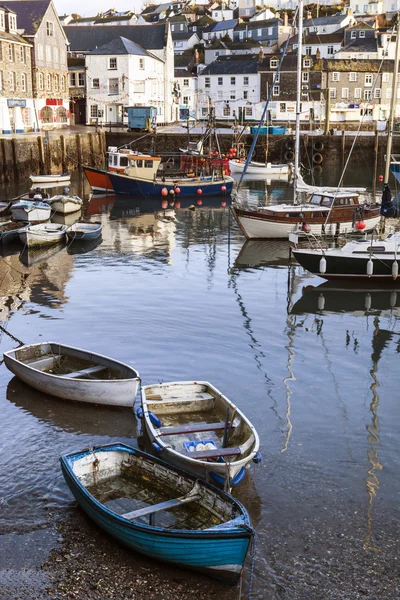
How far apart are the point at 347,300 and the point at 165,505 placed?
14879 mm

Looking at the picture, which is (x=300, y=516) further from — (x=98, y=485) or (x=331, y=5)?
(x=331, y=5)

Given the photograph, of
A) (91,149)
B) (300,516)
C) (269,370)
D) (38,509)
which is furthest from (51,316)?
(91,149)

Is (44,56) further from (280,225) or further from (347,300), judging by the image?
(347,300)

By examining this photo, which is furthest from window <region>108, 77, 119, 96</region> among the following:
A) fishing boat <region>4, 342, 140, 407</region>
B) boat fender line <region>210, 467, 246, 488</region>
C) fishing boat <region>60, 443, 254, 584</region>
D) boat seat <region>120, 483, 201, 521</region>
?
boat seat <region>120, 483, 201, 521</region>

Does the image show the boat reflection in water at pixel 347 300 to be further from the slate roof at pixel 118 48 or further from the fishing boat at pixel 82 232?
the slate roof at pixel 118 48

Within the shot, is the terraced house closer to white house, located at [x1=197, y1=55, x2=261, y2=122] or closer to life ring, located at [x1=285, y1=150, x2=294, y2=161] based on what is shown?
life ring, located at [x1=285, y1=150, x2=294, y2=161]

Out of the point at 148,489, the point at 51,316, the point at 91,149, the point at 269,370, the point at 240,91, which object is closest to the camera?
the point at 148,489

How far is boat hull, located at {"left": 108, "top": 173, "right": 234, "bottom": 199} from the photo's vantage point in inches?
1876

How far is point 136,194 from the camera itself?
49125 mm

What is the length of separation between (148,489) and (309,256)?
49.1 feet

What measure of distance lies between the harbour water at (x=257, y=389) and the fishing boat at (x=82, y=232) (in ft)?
3.29

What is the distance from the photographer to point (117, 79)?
77.3m

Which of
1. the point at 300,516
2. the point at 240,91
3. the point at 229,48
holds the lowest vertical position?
the point at 300,516

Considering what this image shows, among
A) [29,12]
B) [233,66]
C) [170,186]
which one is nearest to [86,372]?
[170,186]
